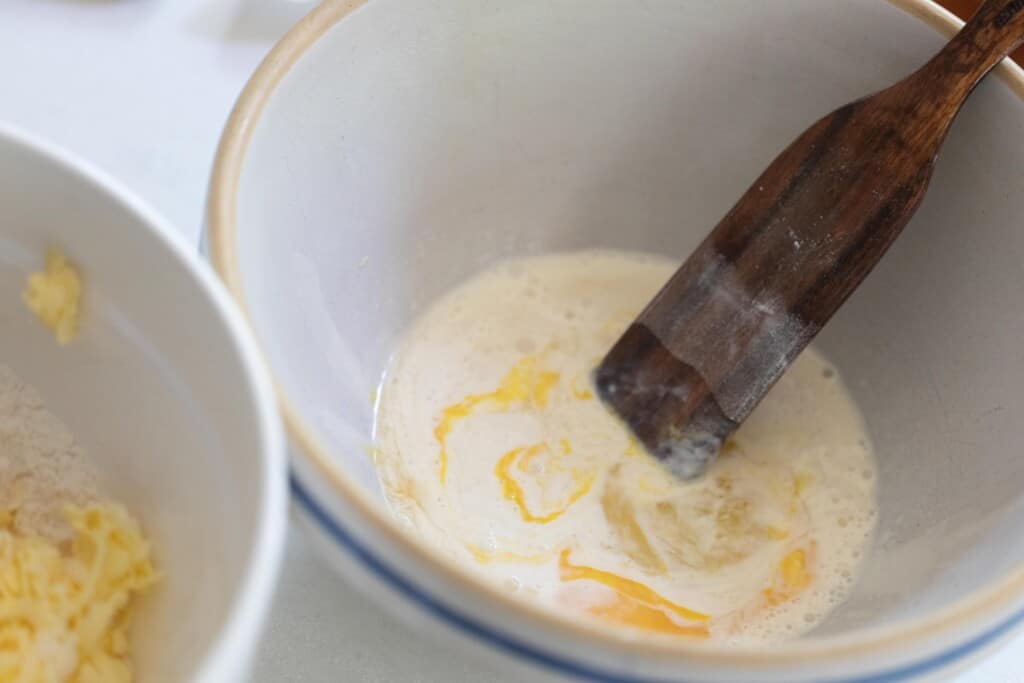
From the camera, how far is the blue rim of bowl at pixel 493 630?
44 cm

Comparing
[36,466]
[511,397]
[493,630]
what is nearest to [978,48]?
[511,397]

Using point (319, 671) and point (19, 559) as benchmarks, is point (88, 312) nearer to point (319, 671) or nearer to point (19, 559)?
point (19, 559)

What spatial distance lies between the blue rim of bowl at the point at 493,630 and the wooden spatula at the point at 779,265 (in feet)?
1.06

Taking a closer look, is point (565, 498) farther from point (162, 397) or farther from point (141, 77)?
point (141, 77)

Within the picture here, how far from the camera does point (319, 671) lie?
612mm

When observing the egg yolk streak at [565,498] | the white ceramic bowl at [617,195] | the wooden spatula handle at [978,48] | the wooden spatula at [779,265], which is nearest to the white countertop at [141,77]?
the white ceramic bowl at [617,195]

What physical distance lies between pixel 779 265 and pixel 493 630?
1.42ft

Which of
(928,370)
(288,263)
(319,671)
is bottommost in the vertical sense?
(319,671)

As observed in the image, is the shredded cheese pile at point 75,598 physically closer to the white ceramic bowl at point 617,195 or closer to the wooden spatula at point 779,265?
the white ceramic bowl at point 617,195

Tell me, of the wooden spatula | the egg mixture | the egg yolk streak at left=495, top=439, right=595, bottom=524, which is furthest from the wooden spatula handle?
the egg yolk streak at left=495, top=439, right=595, bottom=524

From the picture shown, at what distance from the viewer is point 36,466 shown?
548mm

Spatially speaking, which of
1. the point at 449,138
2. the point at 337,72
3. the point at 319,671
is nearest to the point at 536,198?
the point at 449,138

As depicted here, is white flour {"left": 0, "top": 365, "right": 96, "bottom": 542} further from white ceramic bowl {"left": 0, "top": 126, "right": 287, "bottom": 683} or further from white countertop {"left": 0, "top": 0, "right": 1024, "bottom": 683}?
white countertop {"left": 0, "top": 0, "right": 1024, "bottom": 683}

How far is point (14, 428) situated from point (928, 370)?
637mm
